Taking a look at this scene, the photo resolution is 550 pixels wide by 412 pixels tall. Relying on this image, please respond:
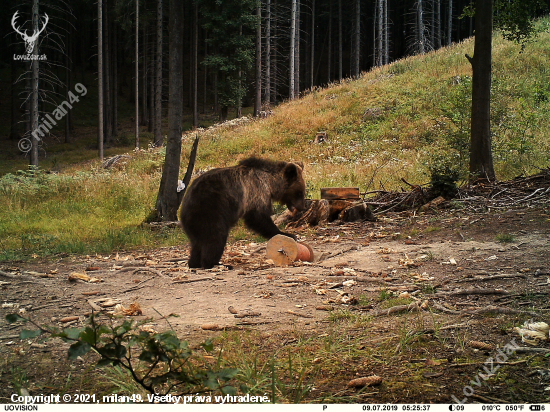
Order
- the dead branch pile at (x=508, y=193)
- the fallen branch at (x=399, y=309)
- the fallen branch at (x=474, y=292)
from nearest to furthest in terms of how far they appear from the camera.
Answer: the fallen branch at (x=399, y=309) < the fallen branch at (x=474, y=292) < the dead branch pile at (x=508, y=193)

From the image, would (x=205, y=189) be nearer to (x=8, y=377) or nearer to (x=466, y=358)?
(x=8, y=377)

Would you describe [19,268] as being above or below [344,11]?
below

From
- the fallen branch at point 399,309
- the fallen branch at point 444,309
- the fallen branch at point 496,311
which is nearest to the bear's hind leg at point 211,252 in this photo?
the fallen branch at point 399,309

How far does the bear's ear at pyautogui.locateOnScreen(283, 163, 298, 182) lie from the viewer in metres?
8.23

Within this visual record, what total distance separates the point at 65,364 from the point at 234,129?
81.9ft

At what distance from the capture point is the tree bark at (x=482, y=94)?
1145 cm

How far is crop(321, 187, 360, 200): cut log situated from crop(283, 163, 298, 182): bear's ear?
2732mm

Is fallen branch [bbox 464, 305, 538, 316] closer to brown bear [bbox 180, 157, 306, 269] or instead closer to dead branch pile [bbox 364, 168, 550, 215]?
brown bear [bbox 180, 157, 306, 269]

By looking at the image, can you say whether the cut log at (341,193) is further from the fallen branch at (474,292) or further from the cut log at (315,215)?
the fallen branch at (474,292)

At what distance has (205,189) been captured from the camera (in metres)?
6.80

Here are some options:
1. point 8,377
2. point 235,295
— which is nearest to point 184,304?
point 235,295

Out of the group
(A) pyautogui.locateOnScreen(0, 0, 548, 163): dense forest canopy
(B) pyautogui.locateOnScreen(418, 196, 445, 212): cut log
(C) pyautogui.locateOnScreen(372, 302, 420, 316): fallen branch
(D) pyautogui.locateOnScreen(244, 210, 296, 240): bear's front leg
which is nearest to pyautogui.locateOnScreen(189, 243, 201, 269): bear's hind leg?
A: (D) pyautogui.locateOnScreen(244, 210, 296, 240): bear's front leg

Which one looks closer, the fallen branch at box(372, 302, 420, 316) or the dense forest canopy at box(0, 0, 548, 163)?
the fallen branch at box(372, 302, 420, 316)

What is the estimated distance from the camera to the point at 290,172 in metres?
8.31
